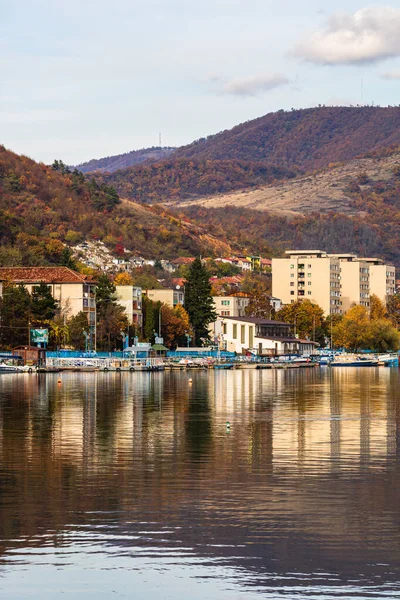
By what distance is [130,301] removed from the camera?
152 meters

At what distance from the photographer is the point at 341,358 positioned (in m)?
158

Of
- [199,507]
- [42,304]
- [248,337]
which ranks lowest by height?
[199,507]

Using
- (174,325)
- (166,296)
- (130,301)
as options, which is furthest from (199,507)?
(166,296)

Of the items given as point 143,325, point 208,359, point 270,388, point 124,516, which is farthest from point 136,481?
point 143,325

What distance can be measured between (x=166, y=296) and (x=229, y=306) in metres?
23.9

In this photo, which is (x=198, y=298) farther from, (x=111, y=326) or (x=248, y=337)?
(x=111, y=326)

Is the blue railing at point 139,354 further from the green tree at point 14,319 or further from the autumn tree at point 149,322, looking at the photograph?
the autumn tree at point 149,322

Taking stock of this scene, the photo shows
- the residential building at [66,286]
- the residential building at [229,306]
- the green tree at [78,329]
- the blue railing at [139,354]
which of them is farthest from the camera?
the residential building at [229,306]

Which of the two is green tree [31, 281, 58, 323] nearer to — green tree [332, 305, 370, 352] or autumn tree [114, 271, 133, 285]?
autumn tree [114, 271, 133, 285]

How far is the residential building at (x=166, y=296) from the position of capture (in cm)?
16512

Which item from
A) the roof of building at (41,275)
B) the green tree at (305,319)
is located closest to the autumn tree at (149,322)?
the roof of building at (41,275)

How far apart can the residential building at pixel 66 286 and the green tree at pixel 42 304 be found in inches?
258

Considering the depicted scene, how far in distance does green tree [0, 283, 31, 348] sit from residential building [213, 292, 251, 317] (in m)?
65.2

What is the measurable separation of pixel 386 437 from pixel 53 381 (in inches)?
2124
